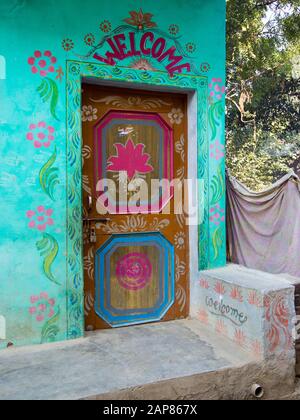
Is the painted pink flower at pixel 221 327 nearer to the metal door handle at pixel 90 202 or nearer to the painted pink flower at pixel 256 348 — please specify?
the painted pink flower at pixel 256 348

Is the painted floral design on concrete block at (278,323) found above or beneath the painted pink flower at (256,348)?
above

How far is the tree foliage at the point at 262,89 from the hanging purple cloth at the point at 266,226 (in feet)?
10.2

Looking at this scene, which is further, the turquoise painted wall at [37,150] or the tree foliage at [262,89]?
the tree foliage at [262,89]

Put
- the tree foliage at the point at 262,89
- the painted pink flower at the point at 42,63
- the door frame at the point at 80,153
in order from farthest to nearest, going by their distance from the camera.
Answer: the tree foliage at the point at 262,89
the door frame at the point at 80,153
the painted pink flower at the point at 42,63

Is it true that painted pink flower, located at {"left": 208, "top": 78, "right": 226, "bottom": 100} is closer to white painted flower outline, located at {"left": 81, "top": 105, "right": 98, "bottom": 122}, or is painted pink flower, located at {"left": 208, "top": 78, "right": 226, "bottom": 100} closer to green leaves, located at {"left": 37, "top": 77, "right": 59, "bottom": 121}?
white painted flower outline, located at {"left": 81, "top": 105, "right": 98, "bottom": 122}

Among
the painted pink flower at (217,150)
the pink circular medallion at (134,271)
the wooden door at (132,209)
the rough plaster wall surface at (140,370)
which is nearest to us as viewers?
the rough plaster wall surface at (140,370)

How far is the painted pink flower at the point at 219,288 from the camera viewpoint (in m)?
3.20

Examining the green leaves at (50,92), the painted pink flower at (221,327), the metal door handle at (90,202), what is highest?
the green leaves at (50,92)

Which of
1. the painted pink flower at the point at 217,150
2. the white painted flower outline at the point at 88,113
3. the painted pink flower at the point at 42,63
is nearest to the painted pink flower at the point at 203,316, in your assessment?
the painted pink flower at the point at 217,150

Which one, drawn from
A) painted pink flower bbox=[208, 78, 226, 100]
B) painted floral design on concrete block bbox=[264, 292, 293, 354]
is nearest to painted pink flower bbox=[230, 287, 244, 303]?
painted floral design on concrete block bbox=[264, 292, 293, 354]

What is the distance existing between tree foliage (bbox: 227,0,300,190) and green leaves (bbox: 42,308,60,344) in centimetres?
485

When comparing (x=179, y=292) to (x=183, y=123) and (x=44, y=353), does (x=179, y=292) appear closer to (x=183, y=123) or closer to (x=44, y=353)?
(x=44, y=353)

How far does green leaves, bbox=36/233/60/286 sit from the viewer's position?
296 centimetres
